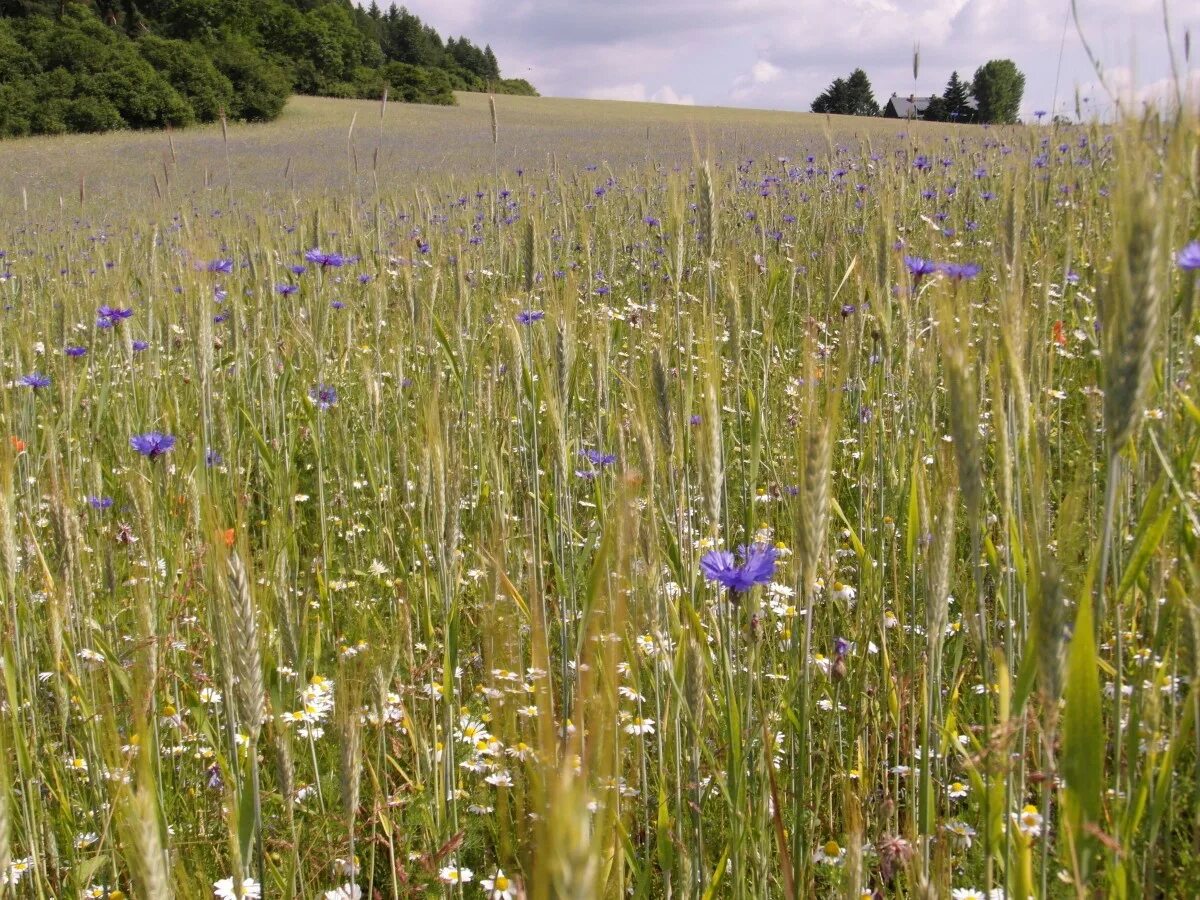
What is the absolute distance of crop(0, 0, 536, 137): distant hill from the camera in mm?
23891

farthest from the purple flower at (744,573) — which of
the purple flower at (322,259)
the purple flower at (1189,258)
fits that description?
the purple flower at (322,259)

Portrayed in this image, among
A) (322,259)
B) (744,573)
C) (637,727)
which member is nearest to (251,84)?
(322,259)

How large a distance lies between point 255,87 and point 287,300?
25754 millimetres

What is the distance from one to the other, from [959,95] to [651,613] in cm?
3166

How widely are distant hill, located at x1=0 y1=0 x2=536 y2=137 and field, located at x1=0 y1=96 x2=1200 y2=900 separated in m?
17.2

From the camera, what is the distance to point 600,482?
1.81 meters

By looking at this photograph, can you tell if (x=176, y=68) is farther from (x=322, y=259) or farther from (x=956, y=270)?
(x=956, y=270)

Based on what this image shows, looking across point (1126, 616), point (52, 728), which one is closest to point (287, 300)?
point (52, 728)

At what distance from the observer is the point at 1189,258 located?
1.16 meters

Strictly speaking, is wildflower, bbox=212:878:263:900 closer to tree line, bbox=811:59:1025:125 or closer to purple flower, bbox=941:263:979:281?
purple flower, bbox=941:263:979:281

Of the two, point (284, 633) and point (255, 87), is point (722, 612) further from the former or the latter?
point (255, 87)

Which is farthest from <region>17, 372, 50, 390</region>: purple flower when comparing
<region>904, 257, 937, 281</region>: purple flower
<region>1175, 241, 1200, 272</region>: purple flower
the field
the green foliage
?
the green foliage

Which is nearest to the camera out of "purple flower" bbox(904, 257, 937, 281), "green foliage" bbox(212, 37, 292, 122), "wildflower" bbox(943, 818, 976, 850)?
"wildflower" bbox(943, 818, 976, 850)

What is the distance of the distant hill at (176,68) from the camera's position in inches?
941
